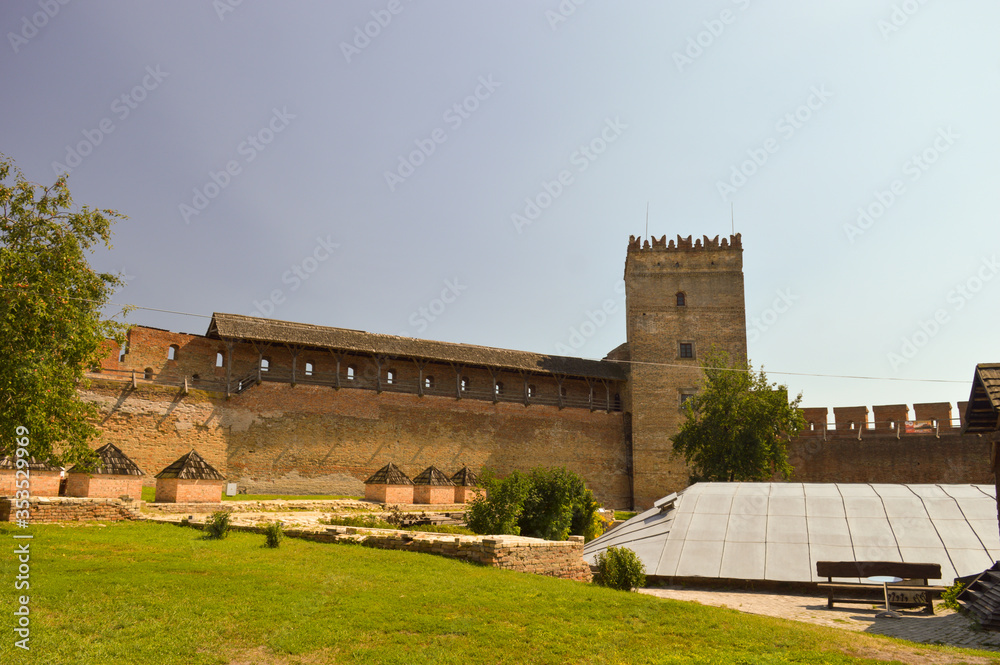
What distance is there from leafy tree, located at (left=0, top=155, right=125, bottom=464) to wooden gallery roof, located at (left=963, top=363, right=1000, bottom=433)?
1393cm

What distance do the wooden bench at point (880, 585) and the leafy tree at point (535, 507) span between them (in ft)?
18.5

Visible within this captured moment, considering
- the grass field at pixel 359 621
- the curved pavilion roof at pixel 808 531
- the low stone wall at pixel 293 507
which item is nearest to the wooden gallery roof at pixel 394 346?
the low stone wall at pixel 293 507

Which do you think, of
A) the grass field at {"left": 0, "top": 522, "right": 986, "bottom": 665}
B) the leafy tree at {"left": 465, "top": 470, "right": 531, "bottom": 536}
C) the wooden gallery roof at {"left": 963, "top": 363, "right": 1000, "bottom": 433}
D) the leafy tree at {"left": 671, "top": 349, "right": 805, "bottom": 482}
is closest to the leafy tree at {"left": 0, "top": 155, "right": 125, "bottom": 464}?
the grass field at {"left": 0, "top": 522, "right": 986, "bottom": 665}

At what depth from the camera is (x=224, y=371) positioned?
24250 mm

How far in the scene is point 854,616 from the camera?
9.02 m

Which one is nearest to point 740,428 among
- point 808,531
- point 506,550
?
point 808,531

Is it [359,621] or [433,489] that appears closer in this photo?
[359,621]

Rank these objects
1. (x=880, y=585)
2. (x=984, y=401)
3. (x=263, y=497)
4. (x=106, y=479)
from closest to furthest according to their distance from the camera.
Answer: (x=984, y=401)
(x=880, y=585)
(x=106, y=479)
(x=263, y=497)

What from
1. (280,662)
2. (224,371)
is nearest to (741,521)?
(280,662)

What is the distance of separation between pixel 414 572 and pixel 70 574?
3774 millimetres

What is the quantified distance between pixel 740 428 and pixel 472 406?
411 inches

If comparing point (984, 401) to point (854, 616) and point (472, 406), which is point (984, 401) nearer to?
point (854, 616)

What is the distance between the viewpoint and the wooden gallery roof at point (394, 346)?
2403 centimetres

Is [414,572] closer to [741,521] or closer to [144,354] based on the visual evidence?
[741,521]
